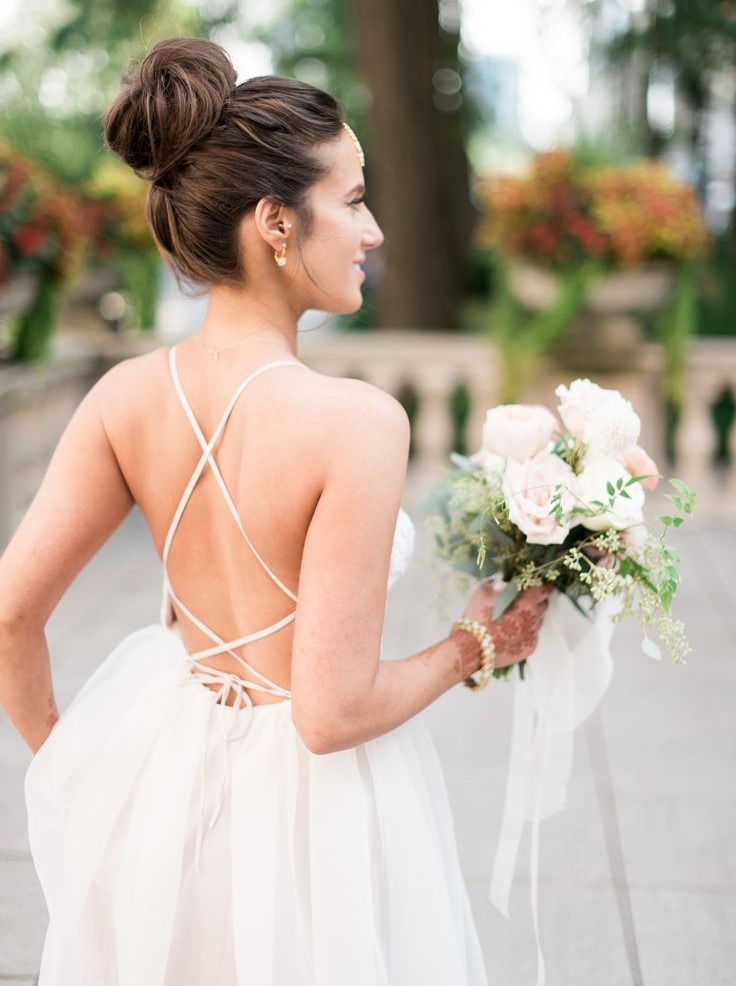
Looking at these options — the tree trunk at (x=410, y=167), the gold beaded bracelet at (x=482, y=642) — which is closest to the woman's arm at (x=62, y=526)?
the gold beaded bracelet at (x=482, y=642)

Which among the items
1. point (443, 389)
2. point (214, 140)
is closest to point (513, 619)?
point (214, 140)

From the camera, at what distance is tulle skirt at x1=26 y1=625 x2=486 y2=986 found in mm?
1582

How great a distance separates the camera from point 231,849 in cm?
162

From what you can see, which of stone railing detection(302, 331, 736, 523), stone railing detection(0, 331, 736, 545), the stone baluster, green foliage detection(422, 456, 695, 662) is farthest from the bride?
the stone baluster

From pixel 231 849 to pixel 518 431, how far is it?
803 mm

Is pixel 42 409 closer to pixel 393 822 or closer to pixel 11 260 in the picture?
pixel 11 260

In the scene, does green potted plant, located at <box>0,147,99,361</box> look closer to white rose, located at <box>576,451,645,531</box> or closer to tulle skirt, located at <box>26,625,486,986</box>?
tulle skirt, located at <box>26,625,486,986</box>

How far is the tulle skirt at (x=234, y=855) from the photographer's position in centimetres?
158

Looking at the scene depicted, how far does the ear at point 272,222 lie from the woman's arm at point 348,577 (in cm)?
29

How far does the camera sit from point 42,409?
602 centimetres

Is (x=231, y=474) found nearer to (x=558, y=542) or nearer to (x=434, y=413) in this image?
(x=558, y=542)

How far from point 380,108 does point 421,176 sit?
0.54 meters

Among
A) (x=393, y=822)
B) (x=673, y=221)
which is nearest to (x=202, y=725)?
(x=393, y=822)

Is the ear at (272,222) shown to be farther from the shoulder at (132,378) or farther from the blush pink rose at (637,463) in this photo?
the blush pink rose at (637,463)
